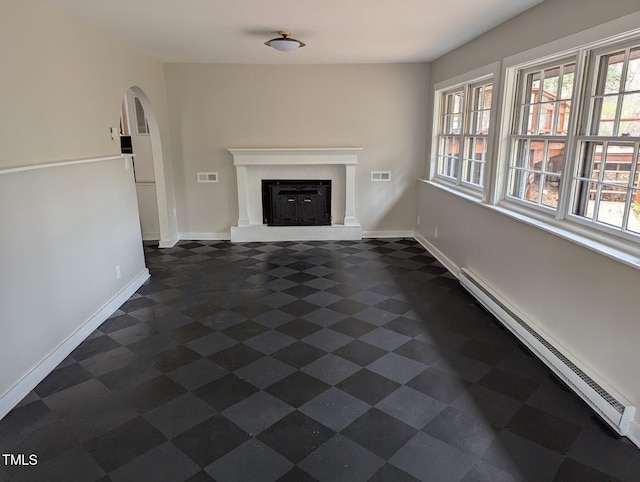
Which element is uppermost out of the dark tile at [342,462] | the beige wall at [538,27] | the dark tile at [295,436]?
the beige wall at [538,27]

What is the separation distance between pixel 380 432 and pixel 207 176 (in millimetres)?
4901

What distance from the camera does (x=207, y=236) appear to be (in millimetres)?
6461

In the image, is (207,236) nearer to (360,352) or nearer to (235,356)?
(235,356)

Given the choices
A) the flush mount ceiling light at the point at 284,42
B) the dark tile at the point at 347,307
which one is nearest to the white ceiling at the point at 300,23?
the flush mount ceiling light at the point at 284,42

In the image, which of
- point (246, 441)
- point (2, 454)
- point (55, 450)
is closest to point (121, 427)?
point (55, 450)

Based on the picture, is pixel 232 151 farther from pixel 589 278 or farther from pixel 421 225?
pixel 589 278

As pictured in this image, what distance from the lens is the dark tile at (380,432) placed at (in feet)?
7.09

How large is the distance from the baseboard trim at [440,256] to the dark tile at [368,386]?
86.5 inches

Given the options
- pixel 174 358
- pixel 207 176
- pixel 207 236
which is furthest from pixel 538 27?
pixel 207 236

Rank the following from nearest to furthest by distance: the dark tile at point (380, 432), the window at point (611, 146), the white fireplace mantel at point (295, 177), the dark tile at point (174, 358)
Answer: the dark tile at point (380, 432)
the window at point (611, 146)
the dark tile at point (174, 358)
the white fireplace mantel at point (295, 177)

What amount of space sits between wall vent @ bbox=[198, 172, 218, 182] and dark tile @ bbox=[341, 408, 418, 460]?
4686 millimetres

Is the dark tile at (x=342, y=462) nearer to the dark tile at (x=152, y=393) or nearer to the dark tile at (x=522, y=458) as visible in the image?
the dark tile at (x=522, y=458)

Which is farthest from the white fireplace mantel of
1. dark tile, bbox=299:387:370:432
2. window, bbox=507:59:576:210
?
dark tile, bbox=299:387:370:432

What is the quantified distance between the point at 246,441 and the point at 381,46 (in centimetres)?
428
